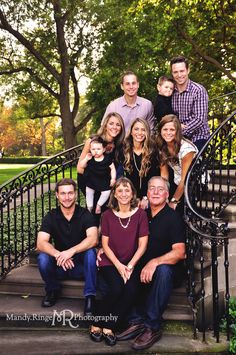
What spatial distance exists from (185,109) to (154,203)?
76.4 inches

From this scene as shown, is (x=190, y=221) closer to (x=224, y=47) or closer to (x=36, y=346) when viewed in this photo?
(x=36, y=346)

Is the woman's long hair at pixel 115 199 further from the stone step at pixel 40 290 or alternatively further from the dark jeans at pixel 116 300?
the stone step at pixel 40 290

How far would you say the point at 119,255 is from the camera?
16.0ft

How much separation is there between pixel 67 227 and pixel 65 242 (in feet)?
0.61

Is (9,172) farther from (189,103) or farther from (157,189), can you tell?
(157,189)

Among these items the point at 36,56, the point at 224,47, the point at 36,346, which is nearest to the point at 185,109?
the point at 36,346

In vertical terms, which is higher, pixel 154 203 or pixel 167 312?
pixel 154 203

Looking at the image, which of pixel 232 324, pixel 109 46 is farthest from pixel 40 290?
pixel 109 46

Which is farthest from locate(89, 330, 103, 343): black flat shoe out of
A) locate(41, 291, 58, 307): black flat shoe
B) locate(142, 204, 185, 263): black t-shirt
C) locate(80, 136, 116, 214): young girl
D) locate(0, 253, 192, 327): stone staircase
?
locate(80, 136, 116, 214): young girl

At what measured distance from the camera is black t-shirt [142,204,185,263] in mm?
4879

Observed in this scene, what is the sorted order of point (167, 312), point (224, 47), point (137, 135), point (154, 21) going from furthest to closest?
Answer: point (224, 47)
point (154, 21)
point (137, 135)
point (167, 312)

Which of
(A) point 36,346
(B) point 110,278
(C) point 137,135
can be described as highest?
(C) point 137,135

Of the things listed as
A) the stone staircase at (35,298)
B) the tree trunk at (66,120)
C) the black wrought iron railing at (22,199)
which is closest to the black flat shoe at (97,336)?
the stone staircase at (35,298)

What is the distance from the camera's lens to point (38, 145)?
74.0 meters
